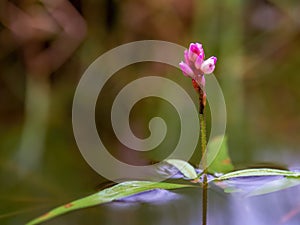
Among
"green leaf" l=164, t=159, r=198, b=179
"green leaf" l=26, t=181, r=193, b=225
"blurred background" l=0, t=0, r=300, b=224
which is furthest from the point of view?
"blurred background" l=0, t=0, r=300, b=224

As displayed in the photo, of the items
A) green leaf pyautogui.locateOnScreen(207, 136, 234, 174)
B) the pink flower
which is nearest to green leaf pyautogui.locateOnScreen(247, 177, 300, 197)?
green leaf pyautogui.locateOnScreen(207, 136, 234, 174)

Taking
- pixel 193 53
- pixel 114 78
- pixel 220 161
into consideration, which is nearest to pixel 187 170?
pixel 220 161

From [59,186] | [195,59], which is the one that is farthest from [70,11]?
[195,59]

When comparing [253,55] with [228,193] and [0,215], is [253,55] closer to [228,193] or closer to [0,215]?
[228,193]

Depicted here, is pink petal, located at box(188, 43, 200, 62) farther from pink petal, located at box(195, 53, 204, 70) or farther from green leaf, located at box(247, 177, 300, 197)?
green leaf, located at box(247, 177, 300, 197)

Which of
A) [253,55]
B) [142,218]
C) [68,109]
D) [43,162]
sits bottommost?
[142,218]

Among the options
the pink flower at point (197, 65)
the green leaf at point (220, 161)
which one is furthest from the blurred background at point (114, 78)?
the pink flower at point (197, 65)
